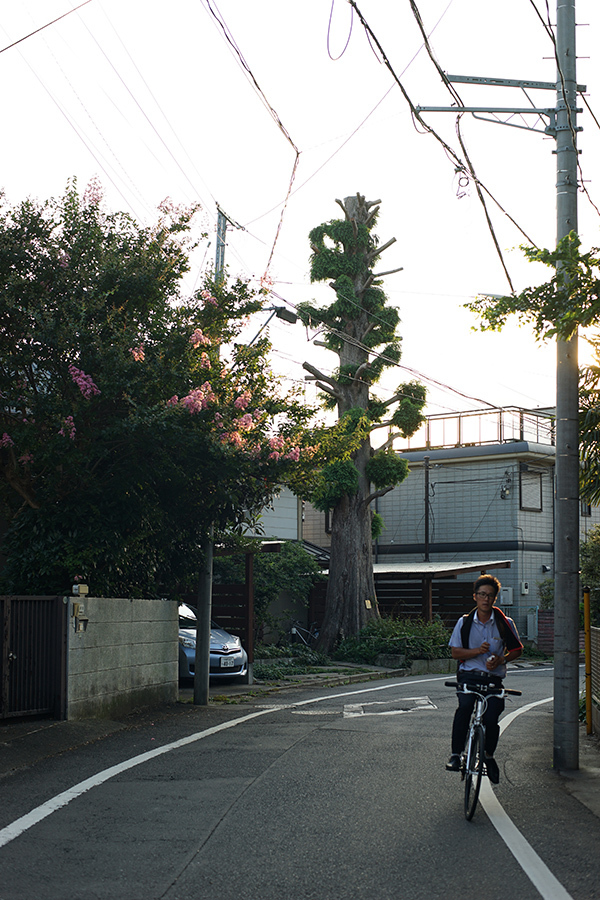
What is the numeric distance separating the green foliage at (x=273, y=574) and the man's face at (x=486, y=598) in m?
16.2

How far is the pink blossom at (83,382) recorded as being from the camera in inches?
475

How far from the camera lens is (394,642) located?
25.8 metres

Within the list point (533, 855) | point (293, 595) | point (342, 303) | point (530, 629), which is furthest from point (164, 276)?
point (530, 629)

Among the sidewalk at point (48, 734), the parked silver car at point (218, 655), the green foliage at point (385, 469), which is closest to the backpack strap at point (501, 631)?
the sidewalk at point (48, 734)

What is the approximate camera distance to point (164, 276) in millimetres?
13664

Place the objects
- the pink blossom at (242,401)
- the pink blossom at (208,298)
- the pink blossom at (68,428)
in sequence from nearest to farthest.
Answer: the pink blossom at (68,428) → the pink blossom at (242,401) → the pink blossom at (208,298)

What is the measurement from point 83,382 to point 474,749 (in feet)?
23.0

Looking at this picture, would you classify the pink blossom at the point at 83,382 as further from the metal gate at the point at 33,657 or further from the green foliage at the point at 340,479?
the green foliage at the point at 340,479

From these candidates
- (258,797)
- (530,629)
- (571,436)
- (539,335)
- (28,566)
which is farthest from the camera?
(530,629)

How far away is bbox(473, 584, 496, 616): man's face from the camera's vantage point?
313 inches

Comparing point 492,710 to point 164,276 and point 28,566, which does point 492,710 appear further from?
point 164,276

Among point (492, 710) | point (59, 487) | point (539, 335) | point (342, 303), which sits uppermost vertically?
point (342, 303)

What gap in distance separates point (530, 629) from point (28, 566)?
81.6 ft

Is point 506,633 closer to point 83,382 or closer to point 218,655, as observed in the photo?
point 83,382
